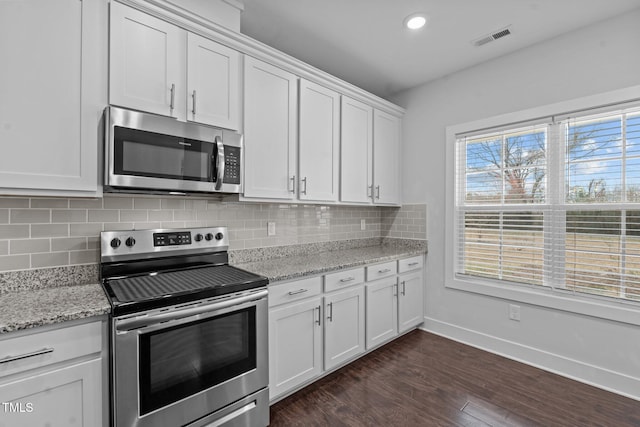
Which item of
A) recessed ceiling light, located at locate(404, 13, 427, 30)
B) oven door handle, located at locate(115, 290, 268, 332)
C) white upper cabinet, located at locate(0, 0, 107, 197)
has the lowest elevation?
oven door handle, located at locate(115, 290, 268, 332)

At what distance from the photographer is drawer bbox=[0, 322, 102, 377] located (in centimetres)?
116

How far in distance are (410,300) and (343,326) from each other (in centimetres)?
103

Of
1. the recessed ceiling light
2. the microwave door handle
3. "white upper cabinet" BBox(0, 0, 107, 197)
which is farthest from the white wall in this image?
"white upper cabinet" BBox(0, 0, 107, 197)

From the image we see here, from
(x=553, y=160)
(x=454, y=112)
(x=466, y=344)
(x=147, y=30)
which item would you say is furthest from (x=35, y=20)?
(x=466, y=344)

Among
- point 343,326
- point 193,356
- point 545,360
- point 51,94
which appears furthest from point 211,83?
point 545,360

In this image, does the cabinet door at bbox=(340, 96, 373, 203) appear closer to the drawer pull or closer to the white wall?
the white wall

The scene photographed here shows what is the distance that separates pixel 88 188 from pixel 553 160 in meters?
3.25

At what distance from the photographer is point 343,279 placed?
2449 millimetres

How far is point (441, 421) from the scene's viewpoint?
1931 mm

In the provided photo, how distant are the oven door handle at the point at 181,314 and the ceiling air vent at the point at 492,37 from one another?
259 centimetres

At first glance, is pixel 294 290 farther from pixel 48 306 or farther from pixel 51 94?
pixel 51 94

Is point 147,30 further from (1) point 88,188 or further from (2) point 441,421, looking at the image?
(2) point 441,421

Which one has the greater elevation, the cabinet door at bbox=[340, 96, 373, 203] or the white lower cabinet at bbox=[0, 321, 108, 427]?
the cabinet door at bbox=[340, 96, 373, 203]

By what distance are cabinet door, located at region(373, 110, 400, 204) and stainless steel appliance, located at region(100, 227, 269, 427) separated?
1.82 m
